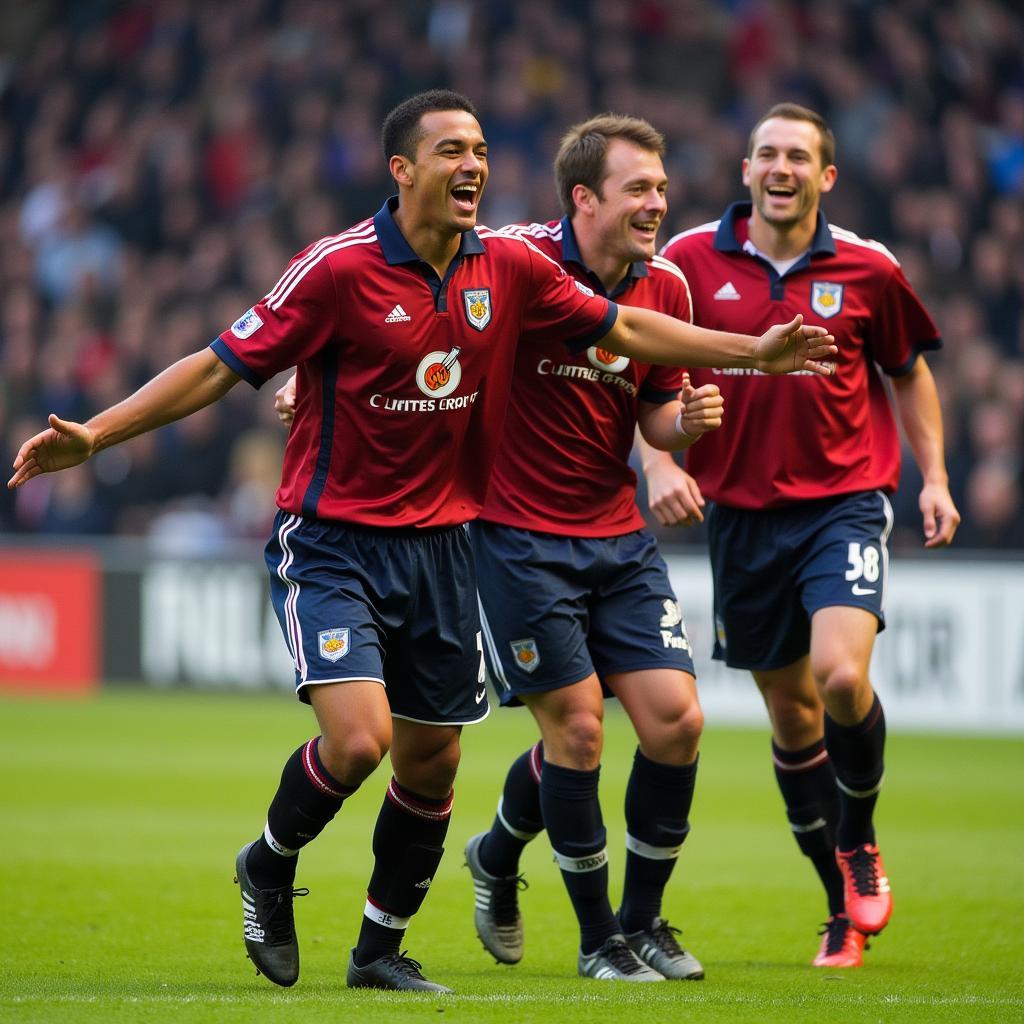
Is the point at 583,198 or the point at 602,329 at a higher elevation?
the point at 583,198

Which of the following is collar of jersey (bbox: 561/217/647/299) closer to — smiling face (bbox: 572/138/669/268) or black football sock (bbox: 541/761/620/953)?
smiling face (bbox: 572/138/669/268)

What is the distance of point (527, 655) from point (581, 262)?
131 cm

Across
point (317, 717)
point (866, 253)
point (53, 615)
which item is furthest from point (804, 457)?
point (53, 615)

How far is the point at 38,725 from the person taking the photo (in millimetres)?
13984

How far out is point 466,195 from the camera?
16.8 feet

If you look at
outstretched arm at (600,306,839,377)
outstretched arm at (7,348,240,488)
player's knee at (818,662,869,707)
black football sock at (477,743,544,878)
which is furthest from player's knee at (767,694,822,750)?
outstretched arm at (7,348,240,488)

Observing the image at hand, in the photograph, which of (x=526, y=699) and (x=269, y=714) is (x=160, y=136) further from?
(x=526, y=699)

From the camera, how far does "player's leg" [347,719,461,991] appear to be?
531 centimetres

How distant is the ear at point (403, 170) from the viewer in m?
5.17

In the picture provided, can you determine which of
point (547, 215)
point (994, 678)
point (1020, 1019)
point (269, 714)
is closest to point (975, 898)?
point (1020, 1019)

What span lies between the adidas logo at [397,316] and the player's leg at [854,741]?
1.85m

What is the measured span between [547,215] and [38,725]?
6516mm

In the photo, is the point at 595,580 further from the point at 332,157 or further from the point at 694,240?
the point at 332,157

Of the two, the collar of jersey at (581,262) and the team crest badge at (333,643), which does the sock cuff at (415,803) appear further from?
the collar of jersey at (581,262)
